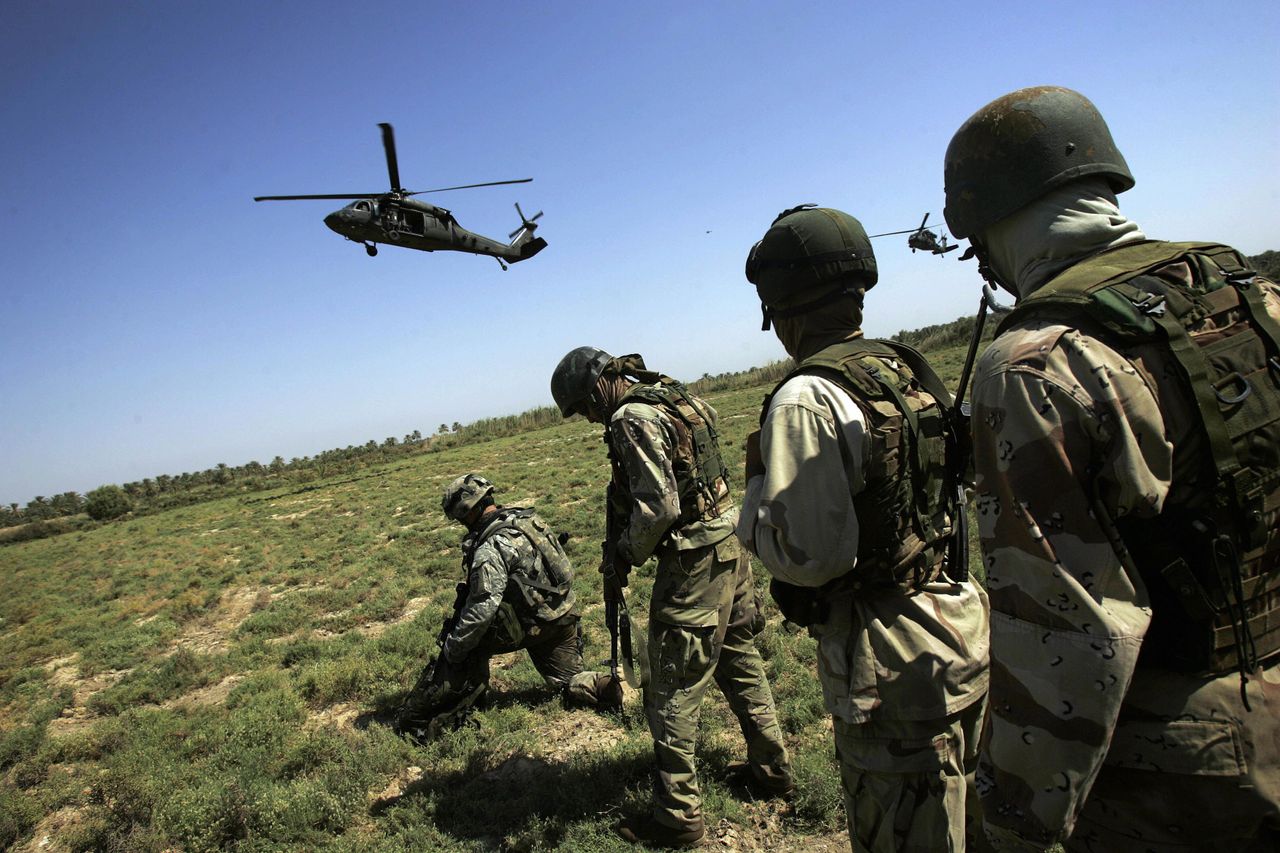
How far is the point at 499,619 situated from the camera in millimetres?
5125

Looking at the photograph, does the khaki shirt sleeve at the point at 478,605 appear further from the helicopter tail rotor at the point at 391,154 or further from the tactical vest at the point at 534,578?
the helicopter tail rotor at the point at 391,154

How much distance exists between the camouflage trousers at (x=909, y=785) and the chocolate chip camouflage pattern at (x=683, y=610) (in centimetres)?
151

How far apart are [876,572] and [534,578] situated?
364 cm

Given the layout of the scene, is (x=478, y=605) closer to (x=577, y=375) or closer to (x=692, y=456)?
(x=577, y=375)

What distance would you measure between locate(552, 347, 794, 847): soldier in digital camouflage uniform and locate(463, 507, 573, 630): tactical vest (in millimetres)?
1494

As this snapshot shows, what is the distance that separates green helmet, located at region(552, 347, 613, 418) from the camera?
4117 millimetres

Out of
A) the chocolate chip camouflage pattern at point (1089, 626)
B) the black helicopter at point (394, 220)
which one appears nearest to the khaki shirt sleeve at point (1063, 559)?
the chocolate chip camouflage pattern at point (1089, 626)

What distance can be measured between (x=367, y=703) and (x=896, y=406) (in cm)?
580

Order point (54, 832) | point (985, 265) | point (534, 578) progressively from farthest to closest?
point (534, 578) < point (54, 832) < point (985, 265)

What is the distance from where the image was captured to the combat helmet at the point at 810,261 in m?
2.24

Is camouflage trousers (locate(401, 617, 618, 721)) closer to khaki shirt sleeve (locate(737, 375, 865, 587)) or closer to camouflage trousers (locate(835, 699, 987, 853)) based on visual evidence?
camouflage trousers (locate(835, 699, 987, 853))

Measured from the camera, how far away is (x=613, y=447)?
3.85 meters

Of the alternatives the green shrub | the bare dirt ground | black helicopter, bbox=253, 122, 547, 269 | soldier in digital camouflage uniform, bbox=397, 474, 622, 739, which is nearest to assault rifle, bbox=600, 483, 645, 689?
soldier in digital camouflage uniform, bbox=397, 474, 622, 739

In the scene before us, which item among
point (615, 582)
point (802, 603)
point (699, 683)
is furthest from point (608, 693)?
point (802, 603)
